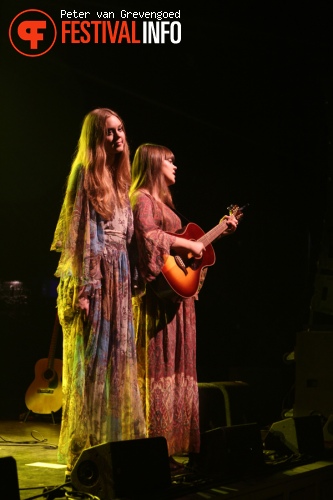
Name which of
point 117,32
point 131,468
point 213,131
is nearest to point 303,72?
point 213,131

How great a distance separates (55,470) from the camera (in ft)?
11.4

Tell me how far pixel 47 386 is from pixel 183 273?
8.88 ft

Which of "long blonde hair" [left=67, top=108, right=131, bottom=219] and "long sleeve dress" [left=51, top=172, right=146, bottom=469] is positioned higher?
"long blonde hair" [left=67, top=108, right=131, bottom=219]

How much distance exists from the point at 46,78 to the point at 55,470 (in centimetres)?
356

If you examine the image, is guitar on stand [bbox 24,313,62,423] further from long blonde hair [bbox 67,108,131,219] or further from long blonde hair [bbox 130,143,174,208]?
long blonde hair [bbox 67,108,131,219]

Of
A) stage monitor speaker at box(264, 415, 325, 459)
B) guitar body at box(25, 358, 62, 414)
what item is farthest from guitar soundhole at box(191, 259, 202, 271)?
guitar body at box(25, 358, 62, 414)

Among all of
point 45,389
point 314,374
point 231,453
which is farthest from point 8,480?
point 45,389

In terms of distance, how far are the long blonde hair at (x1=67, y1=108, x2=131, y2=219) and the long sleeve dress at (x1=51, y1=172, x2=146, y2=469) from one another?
0.14 ft

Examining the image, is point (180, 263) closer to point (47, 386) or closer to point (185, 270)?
point (185, 270)

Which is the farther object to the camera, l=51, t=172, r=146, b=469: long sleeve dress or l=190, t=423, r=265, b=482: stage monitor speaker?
l=190, t=423, r=265, b=482: stage monitor speaker

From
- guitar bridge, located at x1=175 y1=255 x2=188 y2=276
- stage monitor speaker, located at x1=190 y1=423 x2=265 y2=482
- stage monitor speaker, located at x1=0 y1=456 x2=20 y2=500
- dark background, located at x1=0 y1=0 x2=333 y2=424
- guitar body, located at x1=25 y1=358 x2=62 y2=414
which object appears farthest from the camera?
guitar body, located at x1=25 y1=358 x2=62 y2=414

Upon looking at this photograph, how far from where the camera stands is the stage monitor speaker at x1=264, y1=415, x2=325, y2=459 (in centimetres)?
386

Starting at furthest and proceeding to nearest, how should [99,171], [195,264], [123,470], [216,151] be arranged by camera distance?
[216,151] → [195,264] → [99,171] → [123,470]

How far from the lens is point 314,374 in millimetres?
4926
